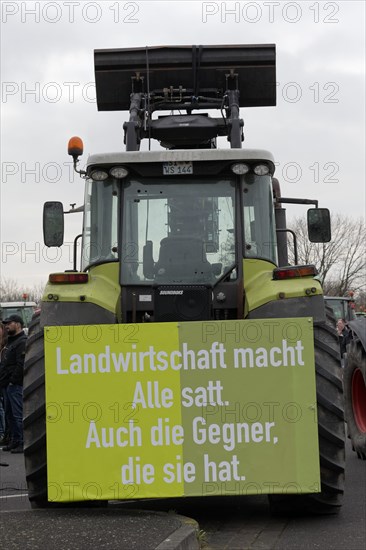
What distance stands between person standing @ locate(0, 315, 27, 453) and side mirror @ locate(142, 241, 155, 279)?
5535mm

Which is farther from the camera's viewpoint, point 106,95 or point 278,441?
point 106,95

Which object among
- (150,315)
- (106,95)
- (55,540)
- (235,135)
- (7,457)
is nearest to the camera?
(55,540)

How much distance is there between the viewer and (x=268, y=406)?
6.62 metres

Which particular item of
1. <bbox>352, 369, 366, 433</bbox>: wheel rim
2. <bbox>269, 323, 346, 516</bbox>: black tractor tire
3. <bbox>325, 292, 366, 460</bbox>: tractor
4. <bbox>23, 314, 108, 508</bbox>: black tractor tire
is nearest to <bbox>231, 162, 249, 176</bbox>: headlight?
<bbox>269, 323, 346, 516</bbox>: black tractor tire

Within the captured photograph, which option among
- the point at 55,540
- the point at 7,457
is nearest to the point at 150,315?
the point at 55,540

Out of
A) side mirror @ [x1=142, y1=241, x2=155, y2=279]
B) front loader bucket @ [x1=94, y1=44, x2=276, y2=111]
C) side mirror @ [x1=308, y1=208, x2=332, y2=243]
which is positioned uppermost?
front loader bucket @ [x1=94, y1=44, x2=276, y2=111]

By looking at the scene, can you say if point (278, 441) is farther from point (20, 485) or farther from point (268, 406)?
point (20, 485)

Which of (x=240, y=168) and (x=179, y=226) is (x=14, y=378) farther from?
(x=240, y=168)

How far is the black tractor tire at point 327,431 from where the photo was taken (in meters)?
6.85

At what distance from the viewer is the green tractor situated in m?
6.61

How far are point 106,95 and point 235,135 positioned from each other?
1.79 meters

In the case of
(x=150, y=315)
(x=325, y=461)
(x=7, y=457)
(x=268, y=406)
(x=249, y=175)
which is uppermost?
(x=249, y=175)

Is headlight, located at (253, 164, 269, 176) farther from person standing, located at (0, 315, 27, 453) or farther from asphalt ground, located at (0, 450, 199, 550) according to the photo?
person standing, located at (0, 315, 27, 453)

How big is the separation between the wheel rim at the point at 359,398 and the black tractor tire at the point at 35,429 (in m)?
4.61
